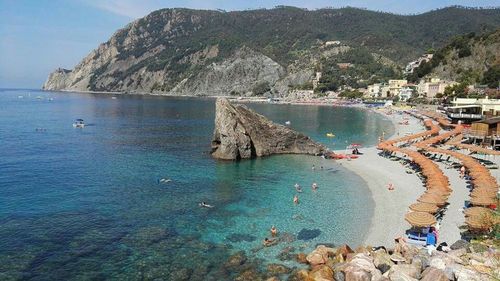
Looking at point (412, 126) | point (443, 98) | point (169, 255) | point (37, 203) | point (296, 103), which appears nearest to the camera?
point (169, 255)

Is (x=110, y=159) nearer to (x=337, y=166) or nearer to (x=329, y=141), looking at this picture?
(x=337, y=166)

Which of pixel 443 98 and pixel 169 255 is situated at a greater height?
pixel 443 98

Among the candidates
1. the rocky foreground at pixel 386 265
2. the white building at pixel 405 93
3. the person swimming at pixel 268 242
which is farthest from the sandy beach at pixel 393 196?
the white building at pixel 405 93

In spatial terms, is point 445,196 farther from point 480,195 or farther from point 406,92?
point 406,92

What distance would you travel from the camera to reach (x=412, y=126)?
90.8m

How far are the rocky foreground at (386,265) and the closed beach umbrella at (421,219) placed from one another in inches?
98.6

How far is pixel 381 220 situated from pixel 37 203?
27.8 m

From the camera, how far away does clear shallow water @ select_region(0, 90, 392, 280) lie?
2367cm

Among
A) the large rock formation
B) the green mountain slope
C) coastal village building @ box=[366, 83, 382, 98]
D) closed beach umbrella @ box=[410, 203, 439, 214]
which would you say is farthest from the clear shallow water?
coastal village building @ box=[366, 83, 382, 98]

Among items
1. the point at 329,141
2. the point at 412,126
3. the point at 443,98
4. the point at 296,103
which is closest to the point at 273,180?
the point at 329,141

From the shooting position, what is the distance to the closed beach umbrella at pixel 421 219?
2659 centimetres

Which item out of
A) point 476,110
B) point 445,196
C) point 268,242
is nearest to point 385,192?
point 445,196

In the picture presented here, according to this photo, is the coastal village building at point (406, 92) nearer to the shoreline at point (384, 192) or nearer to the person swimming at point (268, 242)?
the shoreline at point (384, 192)

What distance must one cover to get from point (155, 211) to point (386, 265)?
60.6 feet
